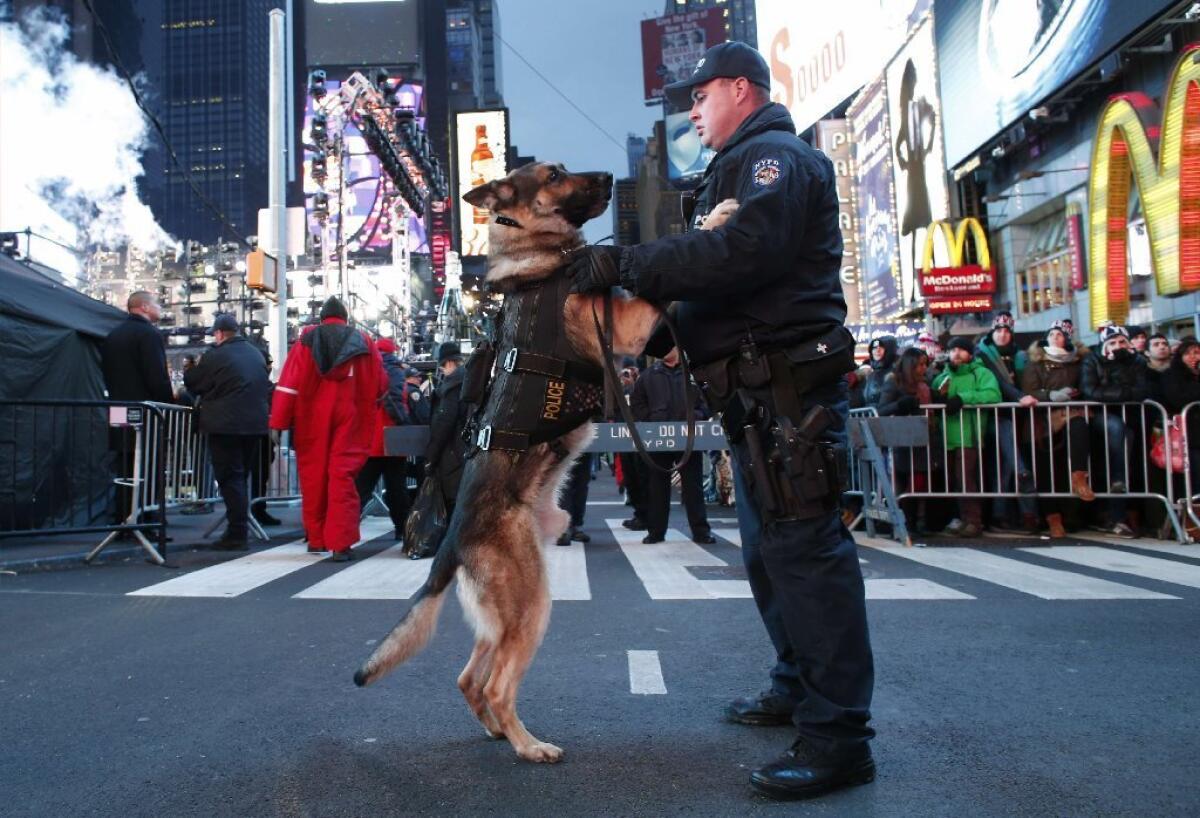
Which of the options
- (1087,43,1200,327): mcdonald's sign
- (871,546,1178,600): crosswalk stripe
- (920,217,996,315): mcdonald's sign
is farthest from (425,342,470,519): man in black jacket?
(920,217,996,315): mcdonald's sign

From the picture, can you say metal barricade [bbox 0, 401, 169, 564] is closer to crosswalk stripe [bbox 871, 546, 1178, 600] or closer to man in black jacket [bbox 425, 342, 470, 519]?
man in black jacket [bbox 425, 342, 470, 519]

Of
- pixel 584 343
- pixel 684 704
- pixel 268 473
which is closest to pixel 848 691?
pixel 684 704

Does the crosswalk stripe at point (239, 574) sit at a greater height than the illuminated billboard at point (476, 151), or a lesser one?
lesser

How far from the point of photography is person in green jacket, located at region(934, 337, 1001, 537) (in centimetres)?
829

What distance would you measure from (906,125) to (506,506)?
1311 inches

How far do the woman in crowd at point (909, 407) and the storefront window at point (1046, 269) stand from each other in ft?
57.5

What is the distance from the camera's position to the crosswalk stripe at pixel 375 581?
17.5 feet

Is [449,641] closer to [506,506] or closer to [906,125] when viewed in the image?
[506,506]

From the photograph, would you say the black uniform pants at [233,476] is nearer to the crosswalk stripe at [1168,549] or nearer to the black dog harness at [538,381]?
the black dog harness at [538,381]

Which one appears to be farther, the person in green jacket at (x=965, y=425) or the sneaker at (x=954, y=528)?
the sneaker at (x=954, y=528)

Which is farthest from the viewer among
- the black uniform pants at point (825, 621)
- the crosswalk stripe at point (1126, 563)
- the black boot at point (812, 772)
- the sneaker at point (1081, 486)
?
the sneaker at point (1081, 486)

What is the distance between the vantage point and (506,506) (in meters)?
2.60

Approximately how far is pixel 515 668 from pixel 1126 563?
5.82 metres

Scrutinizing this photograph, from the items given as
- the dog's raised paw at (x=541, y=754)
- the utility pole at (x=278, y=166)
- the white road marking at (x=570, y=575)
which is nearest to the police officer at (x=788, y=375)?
the dog's raised paw at (x=541, y=754)
